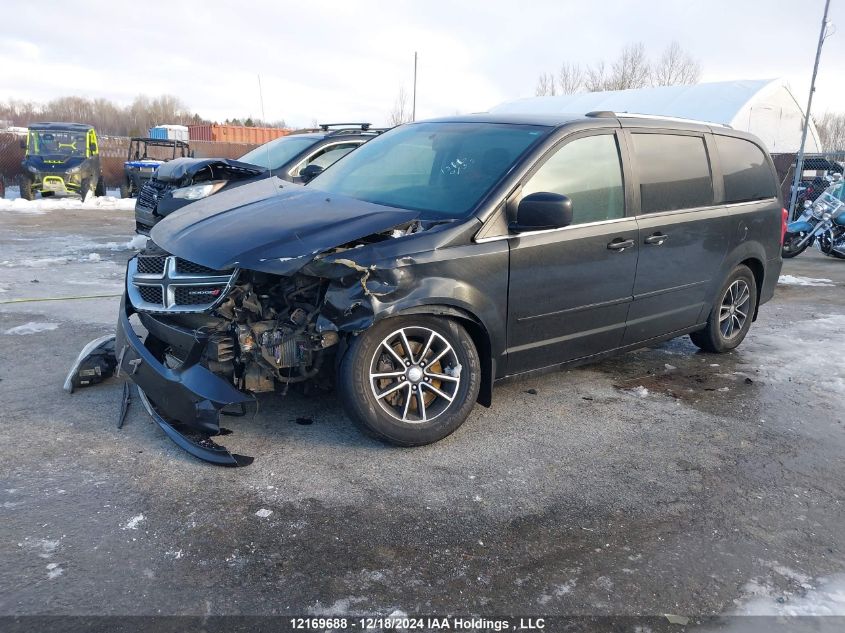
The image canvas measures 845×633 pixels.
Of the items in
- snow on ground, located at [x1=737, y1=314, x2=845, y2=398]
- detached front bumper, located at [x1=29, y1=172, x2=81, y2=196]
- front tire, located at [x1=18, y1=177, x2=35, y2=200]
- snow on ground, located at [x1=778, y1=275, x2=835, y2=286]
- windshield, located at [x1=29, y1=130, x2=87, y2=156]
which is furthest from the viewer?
windshield, located at [x1=29, y1=130, x2=87, y2=156]

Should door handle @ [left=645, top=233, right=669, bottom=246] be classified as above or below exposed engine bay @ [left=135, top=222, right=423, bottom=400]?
above

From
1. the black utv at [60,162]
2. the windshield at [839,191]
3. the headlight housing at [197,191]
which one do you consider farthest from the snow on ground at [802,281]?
the black utv at [60,162]

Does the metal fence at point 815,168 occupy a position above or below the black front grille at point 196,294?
above

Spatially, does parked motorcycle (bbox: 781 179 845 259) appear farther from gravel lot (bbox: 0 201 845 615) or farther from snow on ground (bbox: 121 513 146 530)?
snow on ground (bbox: 121 513 146 530)

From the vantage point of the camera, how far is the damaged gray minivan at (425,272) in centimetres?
343

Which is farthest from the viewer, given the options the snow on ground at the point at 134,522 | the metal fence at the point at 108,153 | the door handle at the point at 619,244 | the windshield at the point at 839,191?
the metal fence at the point at 108,153

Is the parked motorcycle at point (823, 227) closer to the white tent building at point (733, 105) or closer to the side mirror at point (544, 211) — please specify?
the side mirror at point (544, 211)

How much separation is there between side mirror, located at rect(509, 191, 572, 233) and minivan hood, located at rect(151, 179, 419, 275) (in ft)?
2.01

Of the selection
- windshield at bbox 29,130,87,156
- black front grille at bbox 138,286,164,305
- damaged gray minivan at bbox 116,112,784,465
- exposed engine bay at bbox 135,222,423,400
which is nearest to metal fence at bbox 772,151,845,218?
damaged gray minivan at bbox 116,112,784,465

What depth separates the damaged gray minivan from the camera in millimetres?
3432

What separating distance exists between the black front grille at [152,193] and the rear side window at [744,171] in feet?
21.2

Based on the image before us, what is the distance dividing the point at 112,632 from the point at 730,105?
28457 millimetres

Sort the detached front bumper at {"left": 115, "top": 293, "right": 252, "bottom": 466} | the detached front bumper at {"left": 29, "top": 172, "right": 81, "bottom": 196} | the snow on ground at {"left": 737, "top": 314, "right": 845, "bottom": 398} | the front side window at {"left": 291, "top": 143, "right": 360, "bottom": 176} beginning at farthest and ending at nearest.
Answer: the detached front bumper at {"left": 29, "top": 172, "right": 81, "bottom": 196}
the front side window at {"left": 291, "top": 143, "right": 360, "bottom": 176}
the snow on ground at {"left": 737, "top": 314, "right": 845, "bottom": 398}
the detached front bumper at {"left": 115, "top": 293, "right": 252, "bottom": 466}

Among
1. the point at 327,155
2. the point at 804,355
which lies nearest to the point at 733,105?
the point at 327,155
